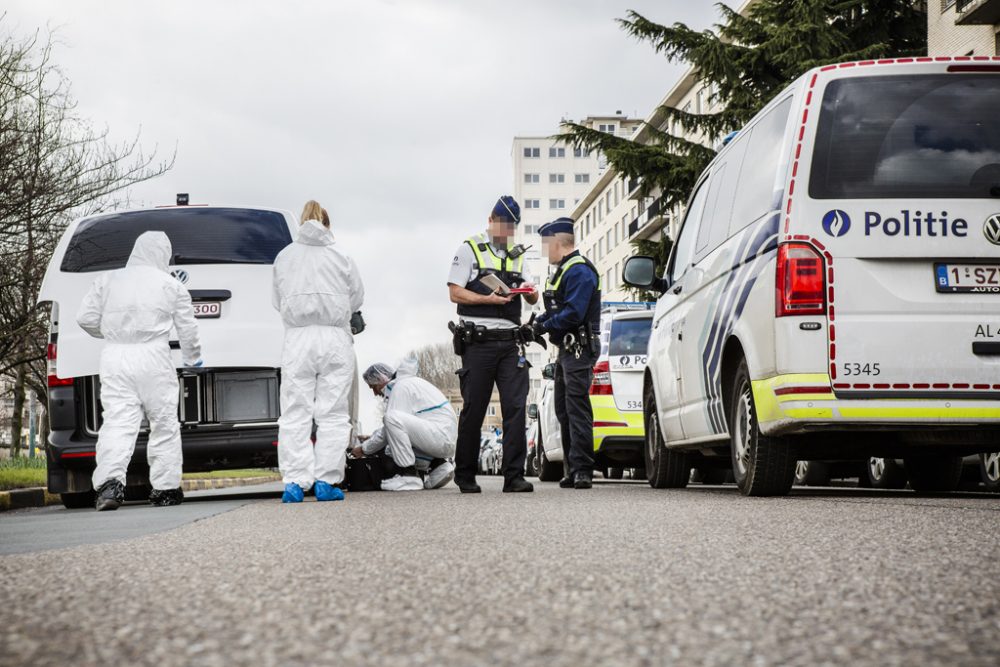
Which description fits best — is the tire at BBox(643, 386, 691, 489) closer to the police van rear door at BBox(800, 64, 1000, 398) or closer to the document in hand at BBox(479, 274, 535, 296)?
the document in hand at BBox(479, 274, 535, 296)

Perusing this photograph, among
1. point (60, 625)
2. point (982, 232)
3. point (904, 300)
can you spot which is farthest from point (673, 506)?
point (60, 625)

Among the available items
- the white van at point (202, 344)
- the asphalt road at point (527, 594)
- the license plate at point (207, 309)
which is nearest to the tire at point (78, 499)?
the white van at point (202, 344)

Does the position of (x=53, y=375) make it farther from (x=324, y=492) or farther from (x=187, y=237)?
(x=324, y=492)

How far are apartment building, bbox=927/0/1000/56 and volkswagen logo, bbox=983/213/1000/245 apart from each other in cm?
2026

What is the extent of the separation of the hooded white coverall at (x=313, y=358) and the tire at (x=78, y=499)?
2344 mm

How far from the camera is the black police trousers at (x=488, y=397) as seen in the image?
9.09 meters

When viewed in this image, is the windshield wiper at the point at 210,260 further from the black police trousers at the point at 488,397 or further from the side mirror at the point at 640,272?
the side mirror at the point at 640,272

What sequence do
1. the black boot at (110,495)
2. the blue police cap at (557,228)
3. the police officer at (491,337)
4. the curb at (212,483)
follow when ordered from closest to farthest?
the black boot at (110,495) < the police officer at (491,337) < the blue police cap at (557,228) < the curb at (212,483)

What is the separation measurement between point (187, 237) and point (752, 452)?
196 inches

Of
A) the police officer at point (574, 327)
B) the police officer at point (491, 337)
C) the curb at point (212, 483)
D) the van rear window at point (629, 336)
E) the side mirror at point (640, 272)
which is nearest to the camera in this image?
the police officer at point (491, 337)

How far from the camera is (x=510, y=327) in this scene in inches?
362

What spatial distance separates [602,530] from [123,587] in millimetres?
2240

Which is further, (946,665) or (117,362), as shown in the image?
(117,362)

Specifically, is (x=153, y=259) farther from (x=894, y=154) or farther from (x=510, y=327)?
(x=894, y=154)
